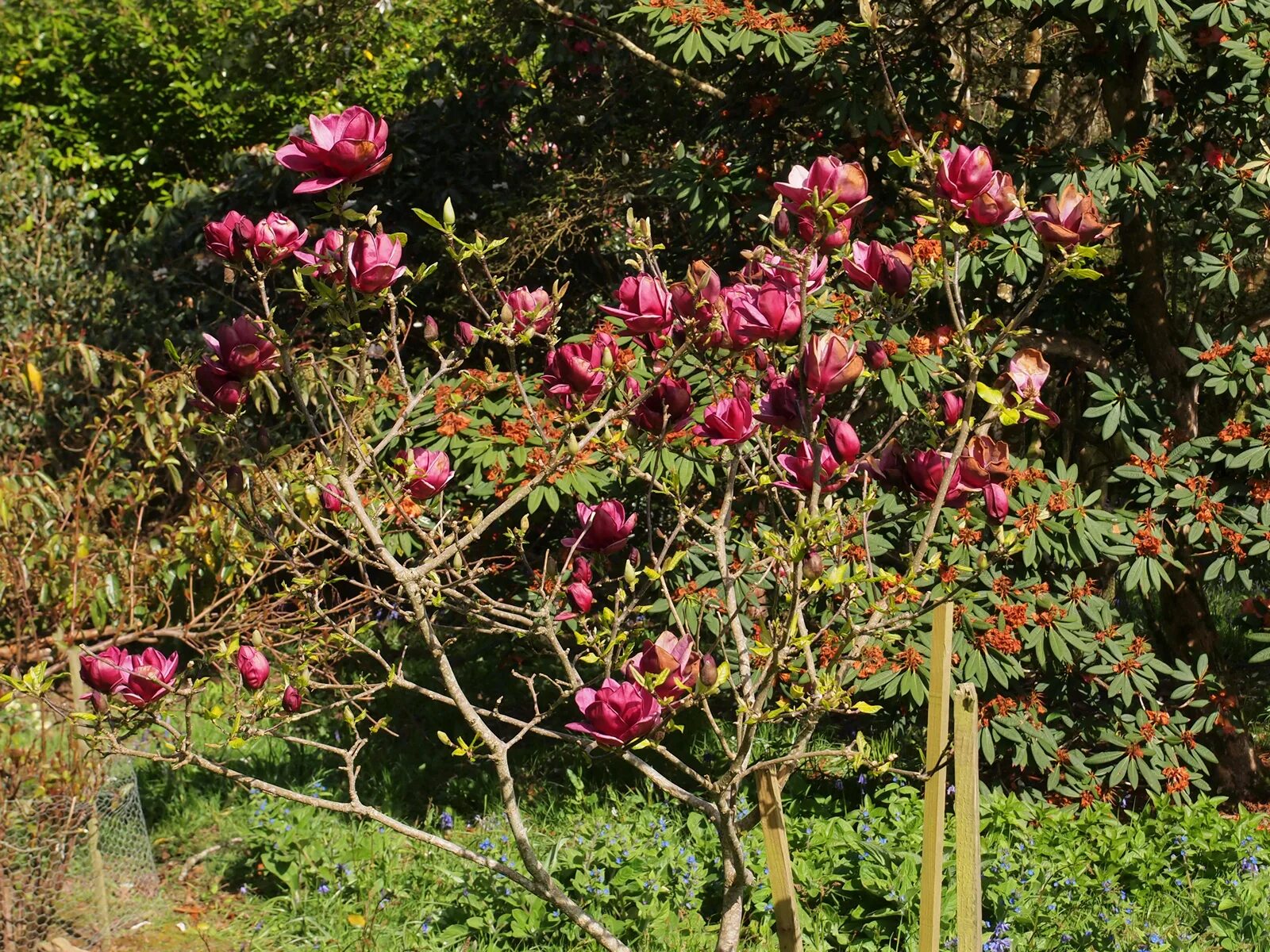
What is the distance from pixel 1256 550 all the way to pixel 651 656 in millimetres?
2389

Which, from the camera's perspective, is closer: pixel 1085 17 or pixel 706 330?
pixel 706 330

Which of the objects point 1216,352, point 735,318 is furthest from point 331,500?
point 1216,352

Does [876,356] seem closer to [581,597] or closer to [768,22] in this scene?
[581,597]

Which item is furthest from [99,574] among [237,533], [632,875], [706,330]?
[706,330]

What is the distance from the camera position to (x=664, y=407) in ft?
5.32

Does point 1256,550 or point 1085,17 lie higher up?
point 1085,17

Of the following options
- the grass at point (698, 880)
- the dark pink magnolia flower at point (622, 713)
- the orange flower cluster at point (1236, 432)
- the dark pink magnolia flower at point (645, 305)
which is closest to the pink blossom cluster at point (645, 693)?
the dark pink magnolia flower at point (622, 713)

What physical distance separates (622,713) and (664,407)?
444mm

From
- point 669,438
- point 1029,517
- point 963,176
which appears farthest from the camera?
point 1029,517

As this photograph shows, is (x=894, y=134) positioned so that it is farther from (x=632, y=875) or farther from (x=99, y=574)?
(x=99, y=574)

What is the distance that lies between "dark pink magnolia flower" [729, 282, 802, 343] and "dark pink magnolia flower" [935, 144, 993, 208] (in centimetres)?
21

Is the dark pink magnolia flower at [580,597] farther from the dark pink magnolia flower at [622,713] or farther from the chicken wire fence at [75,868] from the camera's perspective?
the chicken wire fence at [75,868]

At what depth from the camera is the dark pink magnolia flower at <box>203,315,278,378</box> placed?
1483 millimetres

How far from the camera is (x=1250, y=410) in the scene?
3357 millimetres
